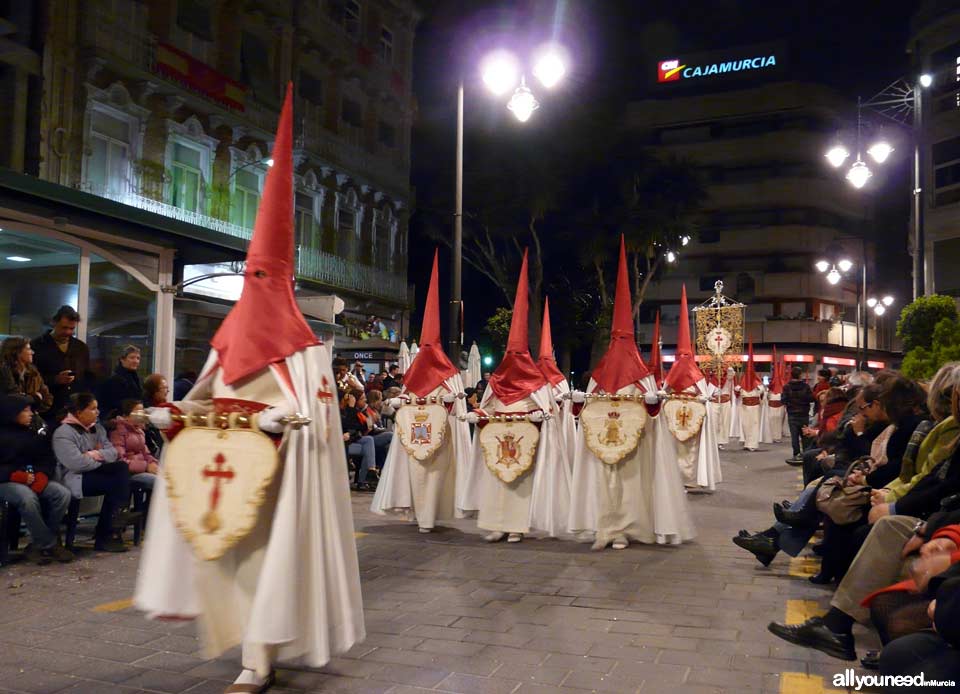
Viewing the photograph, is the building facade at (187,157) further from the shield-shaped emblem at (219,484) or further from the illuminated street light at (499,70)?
the shield-shaped emblem at (219,484)

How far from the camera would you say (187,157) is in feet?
72.4

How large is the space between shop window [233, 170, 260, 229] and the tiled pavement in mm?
17256

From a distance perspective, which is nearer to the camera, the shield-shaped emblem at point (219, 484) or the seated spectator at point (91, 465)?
the shield-shaped emblem at point (219, 484)

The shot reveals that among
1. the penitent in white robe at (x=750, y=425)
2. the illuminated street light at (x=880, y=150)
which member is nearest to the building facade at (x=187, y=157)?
the illuminated street light at (x=880, y=150)

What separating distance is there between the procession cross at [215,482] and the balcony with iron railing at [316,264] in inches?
614

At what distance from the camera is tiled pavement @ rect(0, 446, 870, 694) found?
4.44m

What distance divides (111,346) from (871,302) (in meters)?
43.5

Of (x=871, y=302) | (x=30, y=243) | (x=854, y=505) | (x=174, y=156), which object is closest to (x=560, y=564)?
(x=854, y=505)

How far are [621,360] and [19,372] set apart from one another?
19.4 ft

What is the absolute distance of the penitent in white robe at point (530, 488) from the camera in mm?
8820

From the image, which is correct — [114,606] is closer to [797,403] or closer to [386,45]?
[797,403]

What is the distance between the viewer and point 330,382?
4.69 m

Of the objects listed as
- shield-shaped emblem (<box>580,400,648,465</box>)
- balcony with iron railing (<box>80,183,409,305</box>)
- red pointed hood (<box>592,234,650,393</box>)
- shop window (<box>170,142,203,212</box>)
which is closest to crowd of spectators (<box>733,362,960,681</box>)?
shield-shaped emblem (<box>580,400,648,465</box>)

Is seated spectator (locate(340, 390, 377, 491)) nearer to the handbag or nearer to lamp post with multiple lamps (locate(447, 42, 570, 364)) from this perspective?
→ lamp post with multiple lamps (locate(447, 42, 570, 364))
